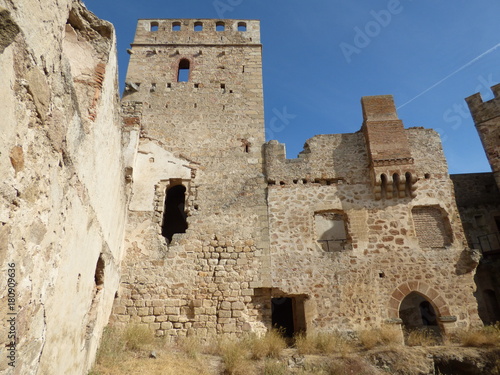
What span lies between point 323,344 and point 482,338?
3271 mm

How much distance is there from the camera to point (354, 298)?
8086 mm

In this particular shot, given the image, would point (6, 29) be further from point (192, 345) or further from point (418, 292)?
point (418, 292)

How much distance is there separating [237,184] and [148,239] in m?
2.74

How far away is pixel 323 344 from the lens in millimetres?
7051

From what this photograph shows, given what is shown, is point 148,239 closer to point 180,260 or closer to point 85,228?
point 180,260

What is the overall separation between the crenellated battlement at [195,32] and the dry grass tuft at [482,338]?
10.9m

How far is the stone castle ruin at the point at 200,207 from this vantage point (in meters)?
3.15

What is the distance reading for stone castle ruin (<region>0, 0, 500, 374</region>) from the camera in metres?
3.15

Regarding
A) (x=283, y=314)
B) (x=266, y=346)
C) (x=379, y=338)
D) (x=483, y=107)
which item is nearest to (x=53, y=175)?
(x=266, y=346)

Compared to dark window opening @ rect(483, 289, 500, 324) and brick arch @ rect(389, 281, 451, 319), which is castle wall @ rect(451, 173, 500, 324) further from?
brick arch @ rect(389, 281, 451, 319)

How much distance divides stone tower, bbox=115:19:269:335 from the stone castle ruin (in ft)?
0.14

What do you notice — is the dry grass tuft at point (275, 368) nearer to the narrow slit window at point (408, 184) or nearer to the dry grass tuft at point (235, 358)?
the dry grass tuft at point (235, 358)

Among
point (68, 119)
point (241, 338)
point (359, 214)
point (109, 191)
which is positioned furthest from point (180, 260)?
point (68, 119)

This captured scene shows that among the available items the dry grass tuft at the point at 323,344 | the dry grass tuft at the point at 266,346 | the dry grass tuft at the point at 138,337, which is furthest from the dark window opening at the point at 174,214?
the dry grass tuft at the point at 323,344
